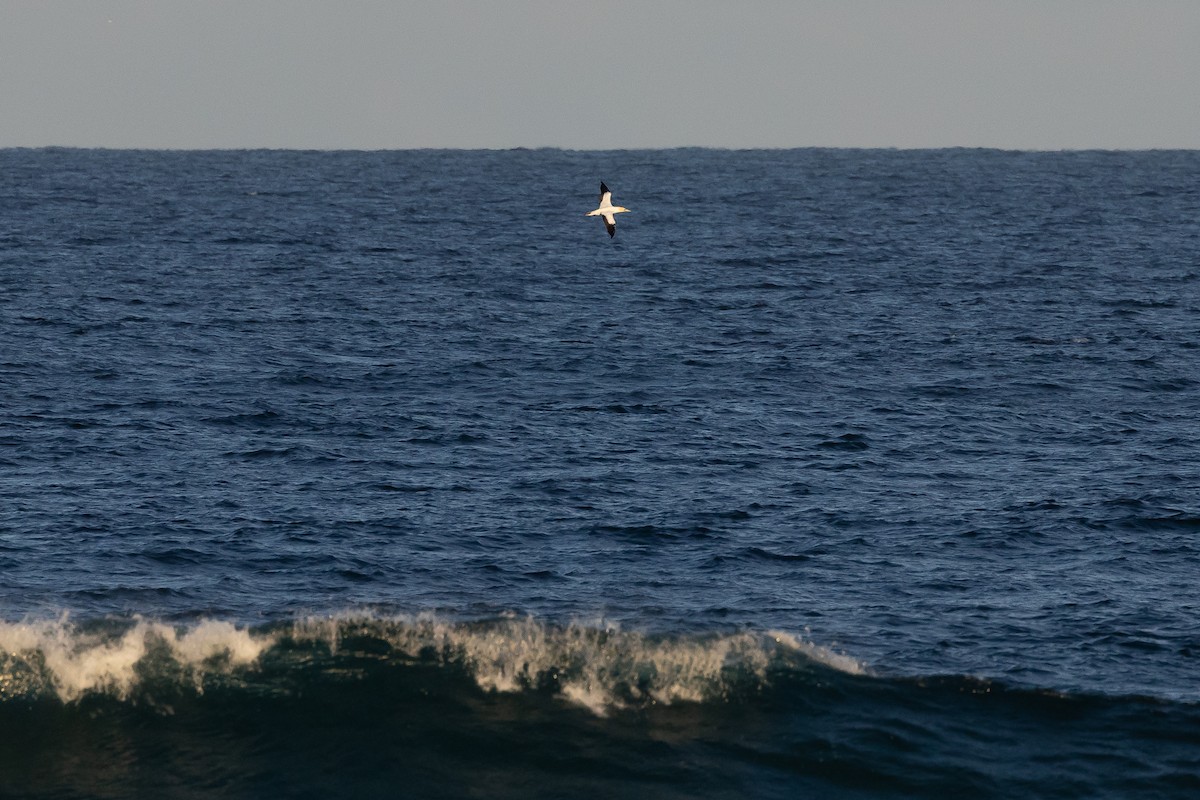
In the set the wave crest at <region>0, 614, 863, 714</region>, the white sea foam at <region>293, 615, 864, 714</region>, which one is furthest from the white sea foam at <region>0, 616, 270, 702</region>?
the white sea foam at <region>293, 615, 864, 714</region>

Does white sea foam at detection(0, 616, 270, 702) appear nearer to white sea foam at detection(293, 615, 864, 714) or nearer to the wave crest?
the wave crest

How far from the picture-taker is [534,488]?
47062mm

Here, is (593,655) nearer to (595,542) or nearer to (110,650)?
(595,542)

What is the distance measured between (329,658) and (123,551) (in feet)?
33.4

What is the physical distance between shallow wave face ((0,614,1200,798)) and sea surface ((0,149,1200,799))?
0.30 ft

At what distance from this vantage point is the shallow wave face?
28359 millimetres

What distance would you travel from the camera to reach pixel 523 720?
100 feet

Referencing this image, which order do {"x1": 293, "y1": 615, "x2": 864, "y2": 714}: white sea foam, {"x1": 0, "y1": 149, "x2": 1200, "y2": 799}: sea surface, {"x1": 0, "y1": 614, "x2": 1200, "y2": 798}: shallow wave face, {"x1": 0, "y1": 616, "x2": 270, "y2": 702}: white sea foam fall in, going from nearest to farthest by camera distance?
{"x1": 0, "y1": 614, "x2": 1200, "y2": 798}: shallow wave face
{"x1": 0, "y1": 149, "x2": 1200, "y2": 799}: sea surface
{"x1": 293, "y1": 615, "x2": 864, "y2": 714}: white sea foam
{"x1": 0, "y1": 616, "x2": 270, "y2": 702}: white sea foam

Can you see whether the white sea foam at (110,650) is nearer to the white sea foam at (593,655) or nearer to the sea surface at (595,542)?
the sea surface at (595,542)

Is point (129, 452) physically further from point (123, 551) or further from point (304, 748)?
point (304, 748)

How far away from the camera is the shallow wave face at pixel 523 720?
28359 mm

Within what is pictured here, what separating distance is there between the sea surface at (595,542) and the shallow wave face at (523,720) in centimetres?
9

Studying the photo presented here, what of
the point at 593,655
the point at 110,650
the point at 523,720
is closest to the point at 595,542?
the point at 593,655

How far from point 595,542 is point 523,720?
11.9 m
